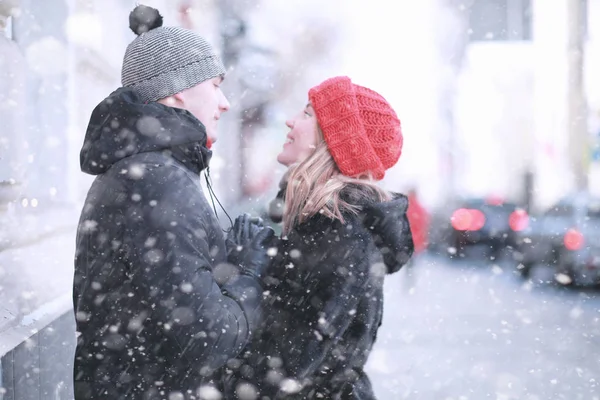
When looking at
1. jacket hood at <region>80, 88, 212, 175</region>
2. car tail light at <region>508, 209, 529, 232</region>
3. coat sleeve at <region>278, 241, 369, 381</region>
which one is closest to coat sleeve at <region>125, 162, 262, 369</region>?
jacket hood at <region>80, 88, 212, 175</region>

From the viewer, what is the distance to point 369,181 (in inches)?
119

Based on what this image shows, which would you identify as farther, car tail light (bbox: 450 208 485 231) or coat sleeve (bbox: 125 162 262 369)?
car tail light (bbox: 450 208 485 231)

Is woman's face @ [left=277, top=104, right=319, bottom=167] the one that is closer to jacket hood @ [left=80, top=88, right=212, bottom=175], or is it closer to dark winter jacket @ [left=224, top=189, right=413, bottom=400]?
dark winter jacket @ [left=224, top=189, right=413, bottom=400]

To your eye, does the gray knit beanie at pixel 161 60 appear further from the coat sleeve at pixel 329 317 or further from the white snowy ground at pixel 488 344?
the white snowy ground at pixel 488 344

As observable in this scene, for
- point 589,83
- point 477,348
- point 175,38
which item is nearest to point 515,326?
point 477,348

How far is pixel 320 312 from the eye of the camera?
2650 millimetres

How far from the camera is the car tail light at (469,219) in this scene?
15.9 m

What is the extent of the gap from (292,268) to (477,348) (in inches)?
218

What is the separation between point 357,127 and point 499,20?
156ft

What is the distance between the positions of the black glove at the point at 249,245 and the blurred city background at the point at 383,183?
122 centimetres

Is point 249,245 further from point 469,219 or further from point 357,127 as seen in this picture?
point 469,219

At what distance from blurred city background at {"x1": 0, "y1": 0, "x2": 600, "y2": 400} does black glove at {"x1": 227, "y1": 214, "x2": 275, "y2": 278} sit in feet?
3.99

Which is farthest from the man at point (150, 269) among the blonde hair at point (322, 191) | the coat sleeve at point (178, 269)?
the blonde hair at point (322, 191)

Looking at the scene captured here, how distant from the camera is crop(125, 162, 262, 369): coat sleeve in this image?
2131 millimetres
